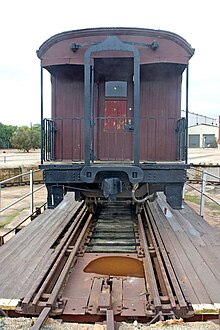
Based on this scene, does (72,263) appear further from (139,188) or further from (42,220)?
(42,220)

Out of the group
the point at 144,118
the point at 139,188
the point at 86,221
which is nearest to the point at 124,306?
the point at 139,188

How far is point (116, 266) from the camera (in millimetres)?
4188

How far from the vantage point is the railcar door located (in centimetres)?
591

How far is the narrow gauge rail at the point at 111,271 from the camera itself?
3.01m

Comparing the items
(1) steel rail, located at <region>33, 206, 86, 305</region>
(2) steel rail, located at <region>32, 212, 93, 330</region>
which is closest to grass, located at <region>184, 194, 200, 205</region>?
(1) steel rail, located at <region>33, 206, 86, 305</region>

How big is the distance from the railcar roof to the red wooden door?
1227 mm

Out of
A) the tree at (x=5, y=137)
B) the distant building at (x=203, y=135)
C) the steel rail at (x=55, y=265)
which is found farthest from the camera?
the distant building at (x=203, y=135)

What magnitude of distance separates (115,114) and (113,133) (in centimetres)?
37

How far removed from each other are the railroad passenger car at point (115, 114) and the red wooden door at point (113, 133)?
0.06ft

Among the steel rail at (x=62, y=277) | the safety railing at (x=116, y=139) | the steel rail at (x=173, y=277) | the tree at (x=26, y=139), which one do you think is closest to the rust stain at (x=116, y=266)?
the steel rail at (x=62, y=277)

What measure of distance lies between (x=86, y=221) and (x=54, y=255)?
1970 mm

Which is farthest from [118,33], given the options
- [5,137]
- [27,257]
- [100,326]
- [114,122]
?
[5,137]

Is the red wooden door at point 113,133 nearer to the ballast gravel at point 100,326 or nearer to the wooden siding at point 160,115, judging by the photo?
the wooden siding at point 160,115

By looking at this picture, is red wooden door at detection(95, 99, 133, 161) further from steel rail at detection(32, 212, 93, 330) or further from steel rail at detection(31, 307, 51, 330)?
steel rail at detection(31, 307, 51, 330)
